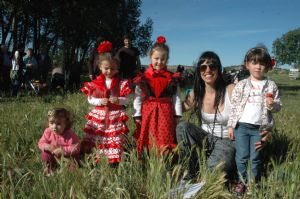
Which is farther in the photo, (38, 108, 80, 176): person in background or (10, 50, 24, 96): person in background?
(10, 50, 24, 96): person in background

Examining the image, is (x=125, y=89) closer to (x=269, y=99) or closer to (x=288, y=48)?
(x=269, y=99)

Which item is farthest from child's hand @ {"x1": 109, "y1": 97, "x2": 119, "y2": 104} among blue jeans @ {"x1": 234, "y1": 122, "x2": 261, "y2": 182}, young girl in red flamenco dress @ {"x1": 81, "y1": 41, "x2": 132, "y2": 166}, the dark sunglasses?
blue jeans @ {"x1": 234, "y1": 122, "x2": 261, "y2": 182}

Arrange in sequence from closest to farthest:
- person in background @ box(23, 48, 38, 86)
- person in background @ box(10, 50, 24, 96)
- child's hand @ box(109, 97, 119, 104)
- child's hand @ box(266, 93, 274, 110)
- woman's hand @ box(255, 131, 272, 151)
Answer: child's hand @ box(266, 93, 274, 110)
woman's hand @ box(255, 131, 272, 151)
child's hand @ box(109, 97, 119, 104)
person in background @ box(10, 50, 24, 96)
person in background @ box(23, 48, 38, 86)

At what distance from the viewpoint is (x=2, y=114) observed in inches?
231

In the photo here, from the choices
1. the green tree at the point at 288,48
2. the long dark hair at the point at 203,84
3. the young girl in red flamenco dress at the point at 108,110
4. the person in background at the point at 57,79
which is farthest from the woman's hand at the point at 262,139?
the green tree at the point at 288,48

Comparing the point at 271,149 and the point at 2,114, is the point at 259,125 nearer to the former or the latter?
the point at 271,149

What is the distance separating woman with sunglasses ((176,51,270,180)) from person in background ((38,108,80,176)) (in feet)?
3.56

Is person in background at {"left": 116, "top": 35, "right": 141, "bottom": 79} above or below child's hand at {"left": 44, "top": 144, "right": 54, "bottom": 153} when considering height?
above

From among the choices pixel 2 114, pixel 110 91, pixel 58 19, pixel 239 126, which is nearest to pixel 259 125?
pixel 239 126

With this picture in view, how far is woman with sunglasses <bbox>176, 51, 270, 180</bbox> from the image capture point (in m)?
3.62

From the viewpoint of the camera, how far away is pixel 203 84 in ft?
12.9

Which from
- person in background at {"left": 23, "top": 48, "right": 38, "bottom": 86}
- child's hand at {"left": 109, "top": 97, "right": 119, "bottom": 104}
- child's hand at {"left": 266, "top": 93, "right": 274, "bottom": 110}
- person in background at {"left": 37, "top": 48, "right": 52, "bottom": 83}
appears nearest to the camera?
child's hand at {"left": 266, "top": 93, "right": 274, "bottom": 110}

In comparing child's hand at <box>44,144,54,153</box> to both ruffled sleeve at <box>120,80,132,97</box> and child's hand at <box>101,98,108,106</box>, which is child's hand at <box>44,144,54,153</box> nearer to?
child's hand at <box>101,98,108,106</box>

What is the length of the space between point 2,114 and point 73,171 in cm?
382
